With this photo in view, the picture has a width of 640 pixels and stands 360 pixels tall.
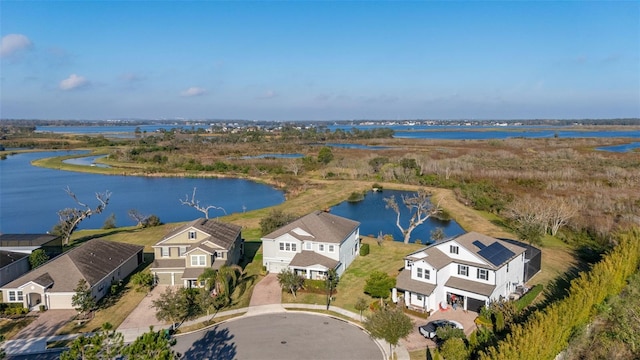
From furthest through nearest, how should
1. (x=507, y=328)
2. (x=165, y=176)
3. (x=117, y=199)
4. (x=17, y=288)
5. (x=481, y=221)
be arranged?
(x=165, y=176) < (x=117, y=199) < (x=481, y=221) < (x=17, y=288) < (x=507, y=328)

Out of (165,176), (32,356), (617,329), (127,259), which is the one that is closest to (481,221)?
(617,329)

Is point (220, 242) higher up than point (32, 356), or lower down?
higher up

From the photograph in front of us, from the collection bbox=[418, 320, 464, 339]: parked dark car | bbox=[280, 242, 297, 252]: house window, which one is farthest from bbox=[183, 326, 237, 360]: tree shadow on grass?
bbox=[418, 320, 464, 339]: parked dark car

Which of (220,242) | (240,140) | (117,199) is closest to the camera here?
(220,242)

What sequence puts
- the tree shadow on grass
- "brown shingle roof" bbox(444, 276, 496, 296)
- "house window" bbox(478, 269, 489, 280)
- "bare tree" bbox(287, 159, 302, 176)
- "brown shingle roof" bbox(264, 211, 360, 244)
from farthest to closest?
1. "bare tree" bbox(287, 159, 302, 176)
2. "brown shingle roof" bbox(264, 211, 360, 244)
3. "house window" bbox(478, 269, 489, 280)
4. "brown shingle roof" bbox(444, 276, 496, 296)
5. the tree shadow on grass

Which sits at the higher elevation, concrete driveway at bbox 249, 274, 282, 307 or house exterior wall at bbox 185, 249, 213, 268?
house exterior wall at bbox 185, 249, 213, 268

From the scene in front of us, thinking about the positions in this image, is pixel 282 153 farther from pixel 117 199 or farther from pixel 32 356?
pixel 32 356

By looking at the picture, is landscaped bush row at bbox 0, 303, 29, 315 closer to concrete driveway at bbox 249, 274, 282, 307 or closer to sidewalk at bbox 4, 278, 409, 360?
sidewalk at bbox 4, 278, 409, 360
